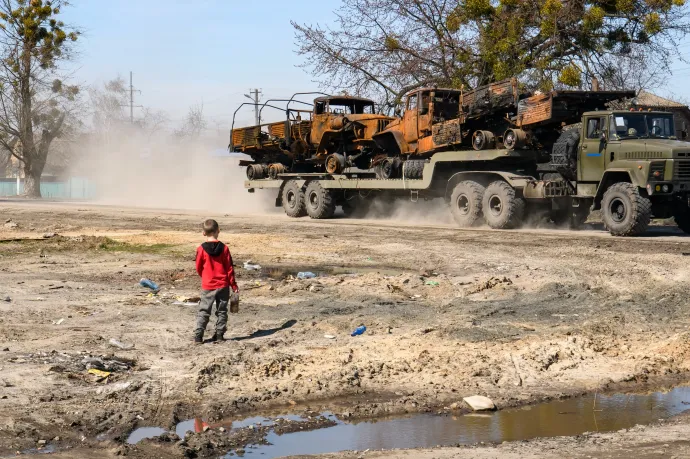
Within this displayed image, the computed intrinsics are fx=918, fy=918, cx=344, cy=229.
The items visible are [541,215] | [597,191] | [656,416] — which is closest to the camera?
[656,416]

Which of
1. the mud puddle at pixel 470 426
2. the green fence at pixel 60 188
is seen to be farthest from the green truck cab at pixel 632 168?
the green fence at pixel 60 188

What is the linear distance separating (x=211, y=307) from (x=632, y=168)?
11.1 meters

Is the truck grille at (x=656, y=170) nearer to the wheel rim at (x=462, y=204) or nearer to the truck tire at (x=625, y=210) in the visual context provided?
the truck tire at (x=625, y=210)

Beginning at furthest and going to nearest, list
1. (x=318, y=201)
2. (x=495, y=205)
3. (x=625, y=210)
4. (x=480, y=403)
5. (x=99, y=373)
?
(x=318, y=201) → (x=495, y=205) → (x=625, y=210) → (x=99, y=373) → (x=480, y=403)

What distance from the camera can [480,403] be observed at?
22.0 feet

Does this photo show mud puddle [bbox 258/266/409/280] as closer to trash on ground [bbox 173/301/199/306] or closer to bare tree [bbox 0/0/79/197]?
trash on ground [bbox 173/301/199/306]

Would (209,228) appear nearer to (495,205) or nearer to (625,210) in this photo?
(625,210)

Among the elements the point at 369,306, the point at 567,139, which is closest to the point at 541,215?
the point at 567,139

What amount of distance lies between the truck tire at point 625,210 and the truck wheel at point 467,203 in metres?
3.58

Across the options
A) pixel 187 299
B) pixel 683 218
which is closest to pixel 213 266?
pixel 187 299

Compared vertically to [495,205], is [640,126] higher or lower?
higher

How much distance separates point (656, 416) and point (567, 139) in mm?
12952

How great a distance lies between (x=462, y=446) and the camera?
577 centimetres

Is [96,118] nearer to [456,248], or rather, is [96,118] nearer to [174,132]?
[174,132]
